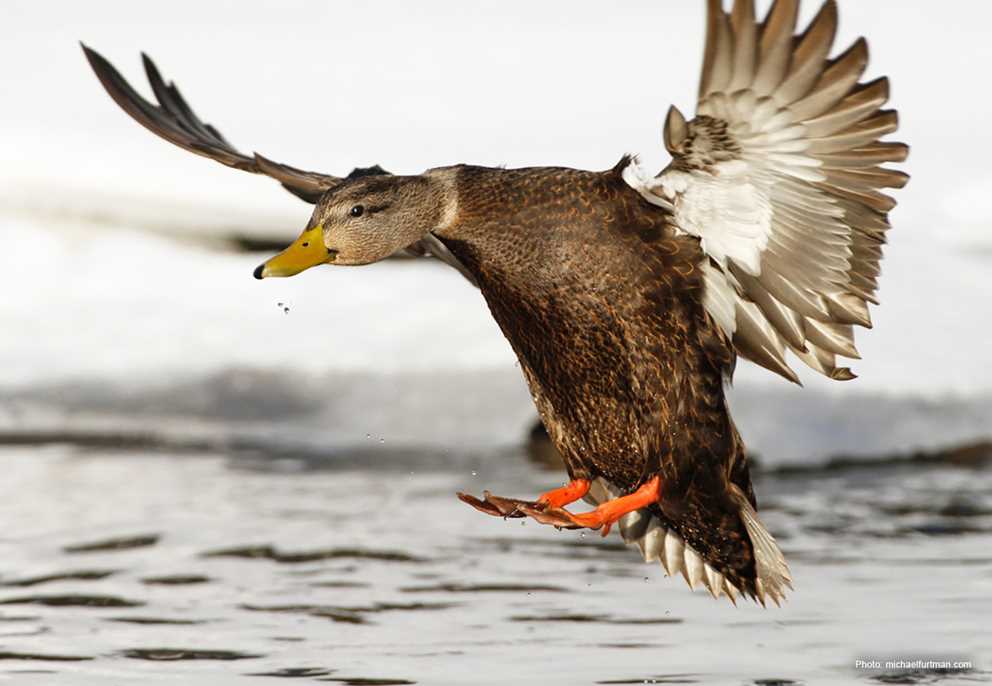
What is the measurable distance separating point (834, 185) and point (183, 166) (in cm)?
581

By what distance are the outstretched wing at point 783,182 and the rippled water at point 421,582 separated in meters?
0.86

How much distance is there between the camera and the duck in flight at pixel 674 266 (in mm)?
4617

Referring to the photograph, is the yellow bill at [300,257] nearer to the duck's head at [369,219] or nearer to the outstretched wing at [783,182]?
the duck's head at [369,219]

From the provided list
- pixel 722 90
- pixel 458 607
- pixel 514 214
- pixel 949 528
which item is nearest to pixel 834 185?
pixel 722 90

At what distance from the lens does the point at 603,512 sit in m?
5.05

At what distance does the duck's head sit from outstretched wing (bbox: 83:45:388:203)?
1.79 feet

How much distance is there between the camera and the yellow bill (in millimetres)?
4875

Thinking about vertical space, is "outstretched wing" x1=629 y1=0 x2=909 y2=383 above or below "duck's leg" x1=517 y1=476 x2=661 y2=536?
above

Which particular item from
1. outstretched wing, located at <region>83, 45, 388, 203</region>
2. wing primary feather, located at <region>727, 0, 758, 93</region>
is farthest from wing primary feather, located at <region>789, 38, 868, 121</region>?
outstretched wing, located at <region>83, 45, 388, 203</region>

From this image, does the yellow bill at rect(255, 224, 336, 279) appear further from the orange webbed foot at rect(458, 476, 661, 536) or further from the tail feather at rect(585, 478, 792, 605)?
the tail feather at rect(585, 478, 792, 605)

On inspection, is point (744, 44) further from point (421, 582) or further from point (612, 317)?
point (421, 582)

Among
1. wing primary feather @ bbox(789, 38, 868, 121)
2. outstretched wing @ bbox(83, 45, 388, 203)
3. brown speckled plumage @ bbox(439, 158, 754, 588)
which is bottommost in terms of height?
brown speckled plumage @ bbox(439, 158, 754, 588)

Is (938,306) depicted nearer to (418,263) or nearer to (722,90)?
(418,263)

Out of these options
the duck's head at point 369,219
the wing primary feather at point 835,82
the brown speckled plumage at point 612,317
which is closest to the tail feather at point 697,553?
the brown speckled plumage at point 612,317
